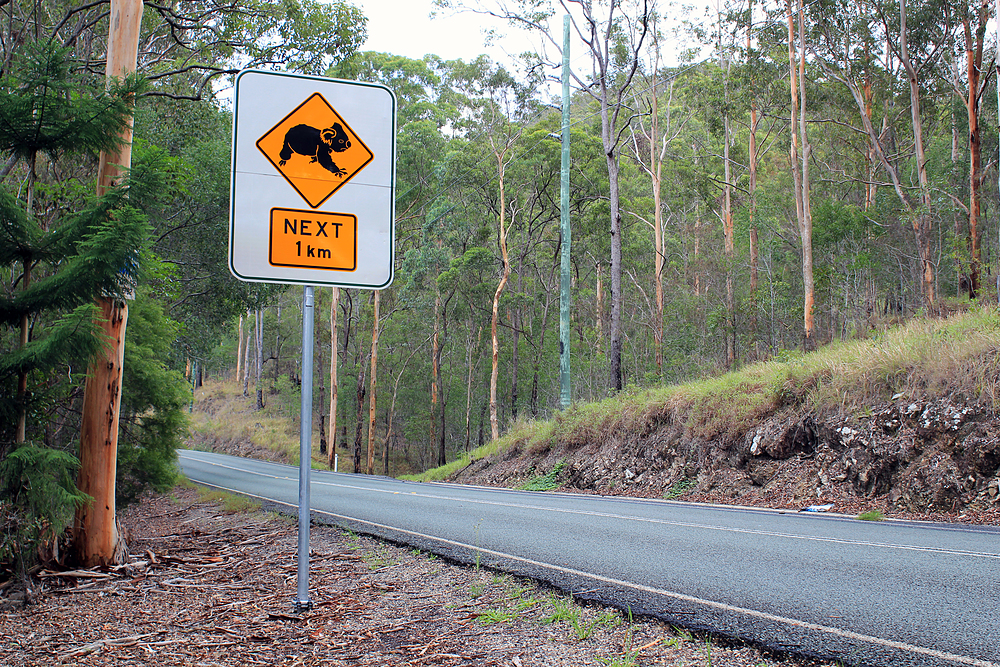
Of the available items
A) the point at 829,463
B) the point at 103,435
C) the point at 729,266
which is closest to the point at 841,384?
the point at 829,463

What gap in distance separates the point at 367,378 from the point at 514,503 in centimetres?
3258

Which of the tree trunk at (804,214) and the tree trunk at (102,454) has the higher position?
the tree trunk at (804,214)

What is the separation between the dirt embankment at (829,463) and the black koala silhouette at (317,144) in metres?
8.13

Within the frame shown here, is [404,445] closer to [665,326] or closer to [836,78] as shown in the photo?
[665,326]

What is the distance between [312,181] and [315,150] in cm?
20

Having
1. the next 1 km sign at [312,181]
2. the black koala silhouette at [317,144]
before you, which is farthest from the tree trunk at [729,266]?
the black koala silhouette at [317,144]

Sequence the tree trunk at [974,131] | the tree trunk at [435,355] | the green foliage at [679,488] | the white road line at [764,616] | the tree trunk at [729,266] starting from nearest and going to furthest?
the white road line at [764,616], the green foliage at [679,488], the tree trunk at [974,131], the tree trunk at [729,266], the tree trunk at [435,355]

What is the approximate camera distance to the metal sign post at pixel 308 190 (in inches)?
167

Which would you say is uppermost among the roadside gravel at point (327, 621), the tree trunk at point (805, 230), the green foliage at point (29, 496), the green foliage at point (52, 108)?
the tree trunk at point (805, 230)

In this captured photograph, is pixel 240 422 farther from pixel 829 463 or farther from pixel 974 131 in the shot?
pixel 829 463

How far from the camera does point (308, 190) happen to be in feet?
14.4

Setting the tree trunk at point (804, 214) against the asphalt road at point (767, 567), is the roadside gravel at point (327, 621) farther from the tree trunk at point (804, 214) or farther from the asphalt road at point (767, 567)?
the tree trunk at point (804, 214)

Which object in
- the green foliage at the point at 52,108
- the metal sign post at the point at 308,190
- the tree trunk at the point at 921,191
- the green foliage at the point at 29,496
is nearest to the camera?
the metal sign post at the point at 308,190

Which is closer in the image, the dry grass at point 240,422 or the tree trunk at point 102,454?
the tree trunk at point 102,454
